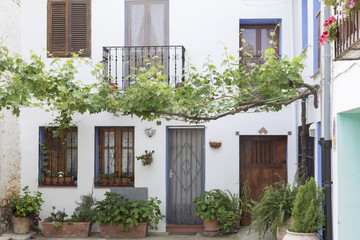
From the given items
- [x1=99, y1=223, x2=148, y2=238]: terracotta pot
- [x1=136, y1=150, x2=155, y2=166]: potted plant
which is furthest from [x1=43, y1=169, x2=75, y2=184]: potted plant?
[x1=136, y1=150, x2=155, y2=166]: potted plant

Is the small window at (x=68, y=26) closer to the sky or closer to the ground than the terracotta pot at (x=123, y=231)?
closer to the sky

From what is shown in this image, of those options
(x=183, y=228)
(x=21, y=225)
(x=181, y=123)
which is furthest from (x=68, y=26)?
(x=183, y=228)

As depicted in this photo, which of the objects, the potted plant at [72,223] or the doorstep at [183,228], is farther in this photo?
the doorstep at [183,228]

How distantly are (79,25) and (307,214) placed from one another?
23.8 ft

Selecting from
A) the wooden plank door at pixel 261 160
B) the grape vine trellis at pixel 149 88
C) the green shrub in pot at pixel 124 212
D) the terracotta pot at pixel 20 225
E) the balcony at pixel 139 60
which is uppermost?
the balcony at pixel 139 60

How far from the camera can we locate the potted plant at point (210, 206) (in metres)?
12.9

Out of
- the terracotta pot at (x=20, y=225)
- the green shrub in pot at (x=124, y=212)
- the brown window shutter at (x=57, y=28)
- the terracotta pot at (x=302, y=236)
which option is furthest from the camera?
the brown window shutter at (x=57, y=28)

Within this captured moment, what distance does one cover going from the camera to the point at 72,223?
13055 mm

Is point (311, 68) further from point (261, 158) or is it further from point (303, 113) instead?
point (261, 158)

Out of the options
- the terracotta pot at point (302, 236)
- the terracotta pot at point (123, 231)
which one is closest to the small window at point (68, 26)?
the terracotta pot at point (123, 231)

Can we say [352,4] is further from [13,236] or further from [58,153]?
[58,153]

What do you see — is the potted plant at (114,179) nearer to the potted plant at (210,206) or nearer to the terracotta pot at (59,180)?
the terracotta pot at (59,180)

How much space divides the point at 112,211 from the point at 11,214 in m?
2.16

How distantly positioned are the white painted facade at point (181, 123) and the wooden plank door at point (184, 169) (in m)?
0.37
